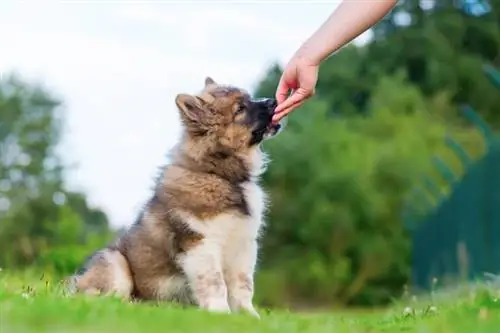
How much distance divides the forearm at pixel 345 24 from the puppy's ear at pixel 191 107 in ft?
7.41

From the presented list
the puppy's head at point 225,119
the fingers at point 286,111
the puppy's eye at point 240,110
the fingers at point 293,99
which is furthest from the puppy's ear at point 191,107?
the fingers at point 293,99

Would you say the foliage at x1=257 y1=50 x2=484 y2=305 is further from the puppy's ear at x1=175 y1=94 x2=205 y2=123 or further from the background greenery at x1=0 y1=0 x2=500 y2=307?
the puppy's ear at x1=175 y1=94 x2=205 y2=123

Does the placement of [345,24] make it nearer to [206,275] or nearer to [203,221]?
[203,221]

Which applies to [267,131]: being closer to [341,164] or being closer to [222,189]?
[222,189]

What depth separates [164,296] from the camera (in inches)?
313

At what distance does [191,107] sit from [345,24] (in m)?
2.56

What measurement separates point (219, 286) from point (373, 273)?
28022mm

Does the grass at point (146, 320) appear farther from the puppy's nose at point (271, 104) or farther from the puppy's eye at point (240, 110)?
the puppy's eye at point (240, 110)

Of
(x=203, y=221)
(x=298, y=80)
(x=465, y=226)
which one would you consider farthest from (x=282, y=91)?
(x=465, y=226)

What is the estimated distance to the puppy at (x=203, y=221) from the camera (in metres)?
7.75

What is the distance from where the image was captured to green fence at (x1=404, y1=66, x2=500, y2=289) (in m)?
14.9

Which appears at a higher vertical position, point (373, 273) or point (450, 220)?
point (450, 220)

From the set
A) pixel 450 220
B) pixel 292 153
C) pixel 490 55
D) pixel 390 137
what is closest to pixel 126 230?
pixel 450 220

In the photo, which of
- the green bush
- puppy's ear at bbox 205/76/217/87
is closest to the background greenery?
the green bush
